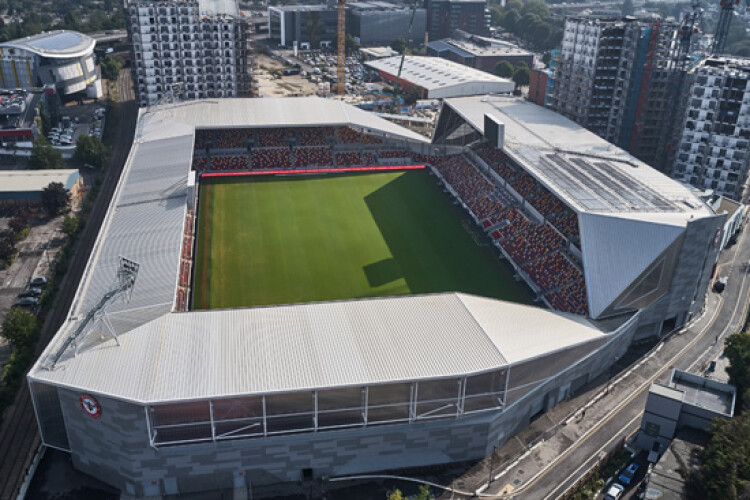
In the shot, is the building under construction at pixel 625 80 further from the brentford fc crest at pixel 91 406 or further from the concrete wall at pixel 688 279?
the brentford fc crest at pixel 91 406

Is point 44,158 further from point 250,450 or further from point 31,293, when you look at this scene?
point 250,450

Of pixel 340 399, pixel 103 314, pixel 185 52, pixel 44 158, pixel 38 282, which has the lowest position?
pixel 38 282

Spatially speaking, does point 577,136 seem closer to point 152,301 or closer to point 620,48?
point 620,48

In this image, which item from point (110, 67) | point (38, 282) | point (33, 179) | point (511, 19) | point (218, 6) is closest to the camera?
point (38, 282)

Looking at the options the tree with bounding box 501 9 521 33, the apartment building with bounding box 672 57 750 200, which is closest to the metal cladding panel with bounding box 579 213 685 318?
the apartment building with bounding box 672 57 750 200

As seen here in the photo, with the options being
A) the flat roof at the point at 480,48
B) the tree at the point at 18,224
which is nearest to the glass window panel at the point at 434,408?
the tree at the point at 18,224

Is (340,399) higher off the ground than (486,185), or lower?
higher

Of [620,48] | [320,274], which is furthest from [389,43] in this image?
[320,274]

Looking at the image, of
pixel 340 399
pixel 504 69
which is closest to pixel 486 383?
pixel 340 399
